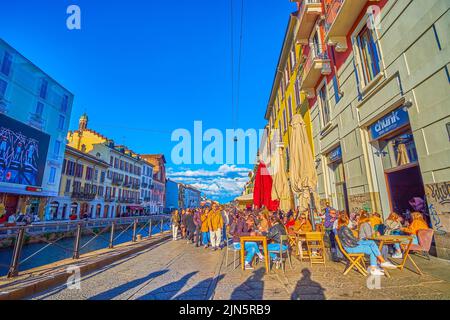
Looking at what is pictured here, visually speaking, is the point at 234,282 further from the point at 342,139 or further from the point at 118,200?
the point at 118,200

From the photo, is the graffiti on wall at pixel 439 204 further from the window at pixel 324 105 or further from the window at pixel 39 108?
the window at pixel 39 108

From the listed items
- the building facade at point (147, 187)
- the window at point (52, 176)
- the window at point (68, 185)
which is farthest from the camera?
the building facade at point (147, 187)

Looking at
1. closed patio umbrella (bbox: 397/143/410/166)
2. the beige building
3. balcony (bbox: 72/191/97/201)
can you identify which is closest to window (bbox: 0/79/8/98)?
balcony (bbox: 72/191/97/201)

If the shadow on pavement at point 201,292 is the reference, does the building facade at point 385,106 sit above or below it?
above

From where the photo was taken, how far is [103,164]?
39.5m

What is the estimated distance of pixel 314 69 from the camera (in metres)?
10.3

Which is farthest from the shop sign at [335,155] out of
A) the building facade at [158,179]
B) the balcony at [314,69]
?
the building facade at [158,179]

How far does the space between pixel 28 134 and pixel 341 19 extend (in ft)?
94.3

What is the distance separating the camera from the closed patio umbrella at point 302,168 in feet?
22.1

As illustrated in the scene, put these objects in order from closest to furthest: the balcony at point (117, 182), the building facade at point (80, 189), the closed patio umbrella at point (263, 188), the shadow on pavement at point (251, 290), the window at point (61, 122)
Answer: the shadow on pavement at point (251, 290), the closed patio umbrella at point (263, 188), the window at point (61, 122), the building facade at point (80, 189), the balcony at point (117, 182)

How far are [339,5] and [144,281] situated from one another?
1042 centimetres

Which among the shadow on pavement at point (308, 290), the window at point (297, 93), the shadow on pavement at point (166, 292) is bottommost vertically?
the shadow on pavement at point (166, 292)

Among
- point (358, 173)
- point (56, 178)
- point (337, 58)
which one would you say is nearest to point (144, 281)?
point (358, 173)

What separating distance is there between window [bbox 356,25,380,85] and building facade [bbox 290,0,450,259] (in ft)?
0.10
